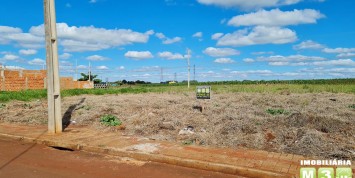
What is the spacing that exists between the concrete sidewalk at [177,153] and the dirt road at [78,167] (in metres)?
0.17

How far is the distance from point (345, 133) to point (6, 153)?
7.87m

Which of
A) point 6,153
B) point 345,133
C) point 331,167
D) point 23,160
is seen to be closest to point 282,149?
point 331,167

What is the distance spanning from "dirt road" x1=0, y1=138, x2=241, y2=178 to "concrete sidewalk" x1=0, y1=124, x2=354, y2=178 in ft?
0.55

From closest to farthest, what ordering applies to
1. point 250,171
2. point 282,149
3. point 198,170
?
point 250,171, point 198,170, point 282,149

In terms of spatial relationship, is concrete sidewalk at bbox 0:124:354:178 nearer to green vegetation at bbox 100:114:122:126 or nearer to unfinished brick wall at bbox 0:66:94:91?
green vegetation at bbox 100:114:122:126

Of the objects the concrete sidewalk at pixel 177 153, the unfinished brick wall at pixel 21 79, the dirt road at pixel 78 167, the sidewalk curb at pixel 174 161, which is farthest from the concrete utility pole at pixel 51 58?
the unfinished brick wall at pixel 21 79

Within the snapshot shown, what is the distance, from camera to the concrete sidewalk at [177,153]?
18.5 ft

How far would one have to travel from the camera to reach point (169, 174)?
18.8 feet

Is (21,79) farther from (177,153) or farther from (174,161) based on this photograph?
(174,161)

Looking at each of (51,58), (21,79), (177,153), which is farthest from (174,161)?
(21,79)

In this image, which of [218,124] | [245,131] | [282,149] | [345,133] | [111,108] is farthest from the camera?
[111,108]

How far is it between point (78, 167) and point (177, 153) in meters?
1.95

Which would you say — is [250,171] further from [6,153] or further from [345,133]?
[6,153]

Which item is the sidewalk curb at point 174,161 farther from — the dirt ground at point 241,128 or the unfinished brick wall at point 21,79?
the unfinished brick wall at point 21,79
